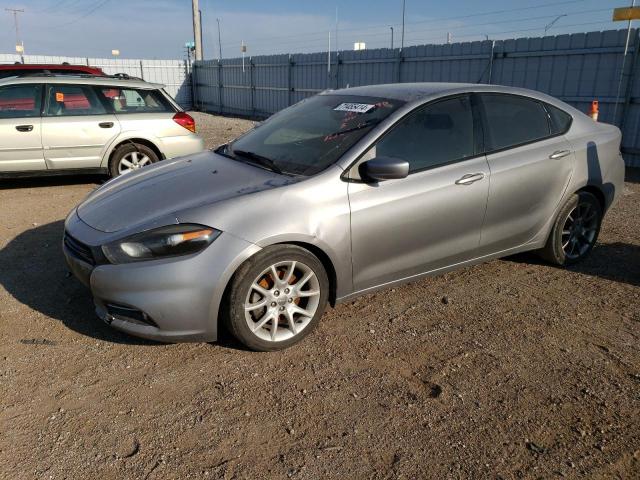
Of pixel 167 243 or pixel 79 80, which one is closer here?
pixel 167 243

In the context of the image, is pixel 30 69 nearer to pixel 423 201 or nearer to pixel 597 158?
pixel 423 201

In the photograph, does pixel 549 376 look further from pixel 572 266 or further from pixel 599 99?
pixel 599 99

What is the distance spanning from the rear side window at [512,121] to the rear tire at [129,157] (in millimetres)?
5084

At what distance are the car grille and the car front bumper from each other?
7cm

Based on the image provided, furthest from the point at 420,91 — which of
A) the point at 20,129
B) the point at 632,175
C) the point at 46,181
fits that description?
the point at 632,175

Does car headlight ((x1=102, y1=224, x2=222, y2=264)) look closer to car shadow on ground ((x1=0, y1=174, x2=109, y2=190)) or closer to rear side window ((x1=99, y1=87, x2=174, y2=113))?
rear side window ((x1=99, y1=87, x2=174, y2=113))

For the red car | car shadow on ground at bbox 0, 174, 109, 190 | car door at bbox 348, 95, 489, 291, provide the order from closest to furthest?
car door at bbox 348, 95, 489, 291 → car shadow on ground at bbox 0, 174, 109, 190 → the red car

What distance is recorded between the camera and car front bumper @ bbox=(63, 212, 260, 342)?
2.99 meters

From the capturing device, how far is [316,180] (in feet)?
11.0

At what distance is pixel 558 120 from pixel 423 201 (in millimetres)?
1719

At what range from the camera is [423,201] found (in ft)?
12.0

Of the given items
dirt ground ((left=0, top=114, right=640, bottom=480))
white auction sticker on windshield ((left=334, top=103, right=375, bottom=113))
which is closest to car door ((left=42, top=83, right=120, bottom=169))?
dirt ground ((left=0, top=114, right=640, bottom=480))

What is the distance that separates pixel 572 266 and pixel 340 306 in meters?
2.27

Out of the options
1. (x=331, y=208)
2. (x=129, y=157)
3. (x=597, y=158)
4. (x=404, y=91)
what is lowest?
(x=129, y=157)
